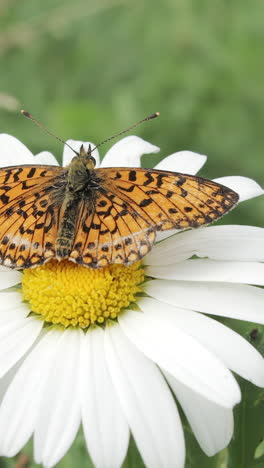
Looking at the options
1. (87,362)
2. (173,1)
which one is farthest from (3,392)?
(173,1)

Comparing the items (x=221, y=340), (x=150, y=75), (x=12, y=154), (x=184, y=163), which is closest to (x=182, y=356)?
(x=221, y=340)

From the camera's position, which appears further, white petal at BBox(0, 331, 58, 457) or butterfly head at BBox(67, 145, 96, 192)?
butterfly head at BBox(67, 145, 96, 192)

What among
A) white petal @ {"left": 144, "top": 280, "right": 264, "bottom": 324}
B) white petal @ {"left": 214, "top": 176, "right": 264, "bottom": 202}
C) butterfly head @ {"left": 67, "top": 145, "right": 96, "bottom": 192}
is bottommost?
white petal @ {"left": 144, "top": 280, "right": 264, "bottom": 324}

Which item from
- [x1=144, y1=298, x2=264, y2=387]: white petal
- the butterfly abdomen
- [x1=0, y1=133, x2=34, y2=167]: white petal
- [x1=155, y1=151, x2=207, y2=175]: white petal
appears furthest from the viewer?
[x1=0, y1=133, x2=34, y2=167]: white petal

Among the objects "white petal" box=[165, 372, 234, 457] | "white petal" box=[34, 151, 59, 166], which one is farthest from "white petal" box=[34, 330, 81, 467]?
"white petal" box=[34, 151, 59, 166]

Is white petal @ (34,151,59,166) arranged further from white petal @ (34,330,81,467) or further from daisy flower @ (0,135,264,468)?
white petal @ (34,330,81,467)

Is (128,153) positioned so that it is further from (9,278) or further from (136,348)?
(136,348)

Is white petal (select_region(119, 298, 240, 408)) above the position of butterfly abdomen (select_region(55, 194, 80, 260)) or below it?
below
